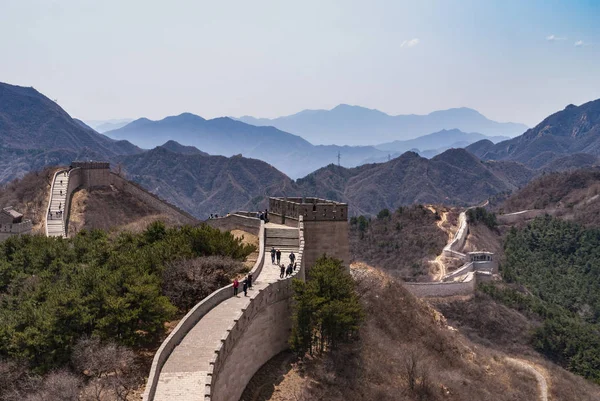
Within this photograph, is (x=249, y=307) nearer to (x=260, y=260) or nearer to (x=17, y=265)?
(x=260, y=260)

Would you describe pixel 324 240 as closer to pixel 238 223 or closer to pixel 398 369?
pixel 398 369

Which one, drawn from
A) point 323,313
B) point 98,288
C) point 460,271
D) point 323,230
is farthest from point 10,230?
point 460,271

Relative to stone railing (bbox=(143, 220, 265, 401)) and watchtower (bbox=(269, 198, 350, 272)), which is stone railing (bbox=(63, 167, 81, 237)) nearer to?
watchtower (bbox=(269, 198, 350, 272))

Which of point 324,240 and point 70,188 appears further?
point 70,188

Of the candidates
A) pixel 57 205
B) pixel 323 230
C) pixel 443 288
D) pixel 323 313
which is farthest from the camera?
pixel 443 288

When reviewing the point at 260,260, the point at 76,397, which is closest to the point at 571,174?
the point at 260,260

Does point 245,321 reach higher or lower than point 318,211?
lower

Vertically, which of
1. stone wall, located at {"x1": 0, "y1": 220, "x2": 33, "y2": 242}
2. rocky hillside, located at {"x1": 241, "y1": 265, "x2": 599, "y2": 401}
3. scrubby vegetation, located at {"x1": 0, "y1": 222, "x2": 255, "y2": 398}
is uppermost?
stone wall, located at {"x1": 0, "y1": 220, "x2": 33, "y2": 242}

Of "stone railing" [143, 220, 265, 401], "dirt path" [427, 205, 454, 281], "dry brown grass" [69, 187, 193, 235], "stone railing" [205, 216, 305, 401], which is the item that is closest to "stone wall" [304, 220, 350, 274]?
"stone railing" [205, 216, 305, 401]
